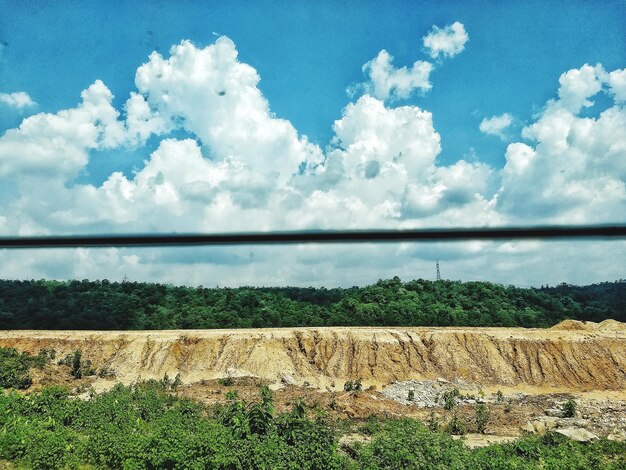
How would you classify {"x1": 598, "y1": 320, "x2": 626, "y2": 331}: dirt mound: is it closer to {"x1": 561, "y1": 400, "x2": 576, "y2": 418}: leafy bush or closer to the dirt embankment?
the dirt embankment

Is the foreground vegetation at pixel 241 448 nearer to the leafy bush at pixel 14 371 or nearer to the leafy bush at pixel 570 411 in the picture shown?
the leafy bush at pixel 570 411

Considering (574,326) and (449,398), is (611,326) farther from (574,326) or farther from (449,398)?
(449,398)

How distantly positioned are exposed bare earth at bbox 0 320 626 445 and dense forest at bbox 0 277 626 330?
229 cm

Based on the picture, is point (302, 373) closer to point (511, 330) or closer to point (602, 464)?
point (511, 330)

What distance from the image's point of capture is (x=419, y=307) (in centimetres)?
3728

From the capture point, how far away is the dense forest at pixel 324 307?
33.8 m

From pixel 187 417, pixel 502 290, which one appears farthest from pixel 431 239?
pixel 502 290

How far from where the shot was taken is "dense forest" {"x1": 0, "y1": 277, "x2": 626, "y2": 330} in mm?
33750

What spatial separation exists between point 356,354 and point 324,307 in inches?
306

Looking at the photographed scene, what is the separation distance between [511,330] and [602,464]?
22481 millimetres

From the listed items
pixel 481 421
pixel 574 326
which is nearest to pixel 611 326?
pixel 574 326

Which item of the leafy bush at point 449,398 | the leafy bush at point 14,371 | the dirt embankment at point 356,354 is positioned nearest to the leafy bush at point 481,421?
the leafy bush at point 449,398

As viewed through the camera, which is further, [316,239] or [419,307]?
[419,307]

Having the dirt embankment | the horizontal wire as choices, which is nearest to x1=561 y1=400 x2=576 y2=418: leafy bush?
the dirt embankment
